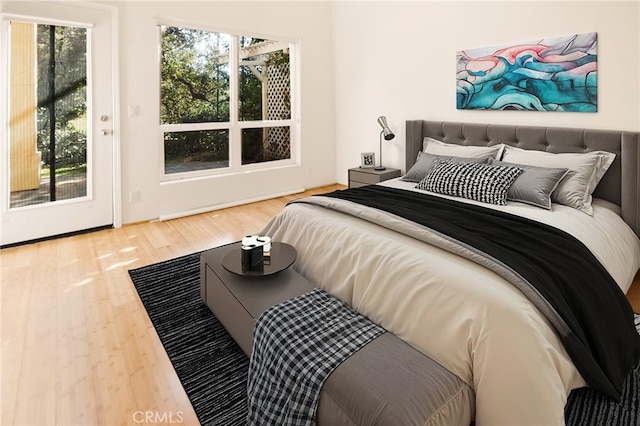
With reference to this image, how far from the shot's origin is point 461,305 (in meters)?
1.55

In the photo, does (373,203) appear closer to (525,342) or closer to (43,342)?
(525,342)

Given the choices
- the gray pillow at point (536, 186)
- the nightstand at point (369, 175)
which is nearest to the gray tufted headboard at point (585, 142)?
the gray pillow at point (536, 186)

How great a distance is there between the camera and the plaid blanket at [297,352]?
141cm

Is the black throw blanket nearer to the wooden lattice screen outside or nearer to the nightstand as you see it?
the nightstand

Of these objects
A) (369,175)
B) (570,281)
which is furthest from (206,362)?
(369,175)

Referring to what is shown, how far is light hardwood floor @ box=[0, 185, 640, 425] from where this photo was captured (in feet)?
5.61

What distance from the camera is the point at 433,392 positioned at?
4.32 feet

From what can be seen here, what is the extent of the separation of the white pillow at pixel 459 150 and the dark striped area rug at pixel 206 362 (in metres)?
1.63

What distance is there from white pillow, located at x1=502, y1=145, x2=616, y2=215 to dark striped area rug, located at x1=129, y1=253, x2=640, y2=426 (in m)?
0.81

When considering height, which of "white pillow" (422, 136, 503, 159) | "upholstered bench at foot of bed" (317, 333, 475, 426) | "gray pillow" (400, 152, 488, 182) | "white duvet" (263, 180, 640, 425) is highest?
"white pillow" (422, 136, 503, 159)

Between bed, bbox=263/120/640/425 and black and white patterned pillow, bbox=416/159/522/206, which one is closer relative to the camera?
bed, bbox=263/120/640/425
